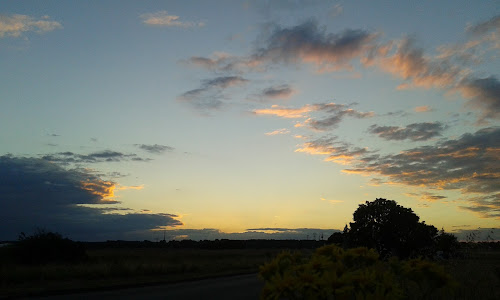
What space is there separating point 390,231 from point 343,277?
77.5 ft

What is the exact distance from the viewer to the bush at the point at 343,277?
9.09 ft

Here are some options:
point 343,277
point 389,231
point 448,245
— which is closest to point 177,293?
point 389,231

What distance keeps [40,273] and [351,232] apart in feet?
55.6

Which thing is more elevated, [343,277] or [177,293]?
[343,277]

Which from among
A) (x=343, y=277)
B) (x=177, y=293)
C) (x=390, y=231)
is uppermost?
(x=390, y=231)

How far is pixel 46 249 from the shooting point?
40.3m

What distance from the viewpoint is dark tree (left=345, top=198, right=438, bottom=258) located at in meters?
25.1

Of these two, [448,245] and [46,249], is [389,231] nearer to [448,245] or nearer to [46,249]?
[448,245]

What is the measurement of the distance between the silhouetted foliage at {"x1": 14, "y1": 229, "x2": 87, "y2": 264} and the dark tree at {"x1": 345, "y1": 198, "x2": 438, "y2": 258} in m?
27.8

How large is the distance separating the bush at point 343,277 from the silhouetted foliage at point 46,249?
133 ft

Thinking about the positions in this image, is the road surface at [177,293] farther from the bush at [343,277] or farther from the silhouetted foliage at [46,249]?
the silhouetted foliage at [46,249]

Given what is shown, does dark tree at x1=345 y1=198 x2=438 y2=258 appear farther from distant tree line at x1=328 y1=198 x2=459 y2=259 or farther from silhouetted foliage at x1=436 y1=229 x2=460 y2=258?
silhouetted foliage at x1=436 y1=229 x2=460 y2=258

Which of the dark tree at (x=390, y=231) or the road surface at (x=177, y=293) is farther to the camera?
the dark tree at (x=390, y=231)

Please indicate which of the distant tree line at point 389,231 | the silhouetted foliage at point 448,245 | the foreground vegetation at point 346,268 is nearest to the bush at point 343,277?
the foreground vegetation at point 346,268
